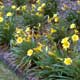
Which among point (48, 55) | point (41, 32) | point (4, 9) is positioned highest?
point (4, 9)

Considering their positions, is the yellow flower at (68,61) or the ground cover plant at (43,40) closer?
the yellow flower at (68,61)

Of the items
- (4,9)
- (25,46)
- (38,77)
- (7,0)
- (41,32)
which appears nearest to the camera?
(38,77)

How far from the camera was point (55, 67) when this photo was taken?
17.2ft

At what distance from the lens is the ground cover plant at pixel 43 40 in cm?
520

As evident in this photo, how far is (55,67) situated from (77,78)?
0.44 m

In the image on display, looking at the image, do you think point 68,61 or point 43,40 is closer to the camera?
point 68,61

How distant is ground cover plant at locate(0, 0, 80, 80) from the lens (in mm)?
5203

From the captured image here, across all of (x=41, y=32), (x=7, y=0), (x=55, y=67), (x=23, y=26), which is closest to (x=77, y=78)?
(x=55, y=67)

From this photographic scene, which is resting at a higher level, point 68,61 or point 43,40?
point 43,40

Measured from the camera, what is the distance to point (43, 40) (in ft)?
19.4

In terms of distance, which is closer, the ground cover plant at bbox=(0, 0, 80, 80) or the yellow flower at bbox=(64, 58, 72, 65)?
the yellow flower at bbox=(64, 58, 72, 65)

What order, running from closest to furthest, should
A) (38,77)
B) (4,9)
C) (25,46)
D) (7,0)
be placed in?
(38,77) → (25,46) → (4,9) → (7,0)

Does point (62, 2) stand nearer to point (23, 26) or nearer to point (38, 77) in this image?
point (23, 26)

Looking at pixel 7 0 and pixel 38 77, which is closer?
pixel 38 77
